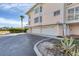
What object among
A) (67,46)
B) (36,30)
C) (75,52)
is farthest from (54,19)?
(75,52)

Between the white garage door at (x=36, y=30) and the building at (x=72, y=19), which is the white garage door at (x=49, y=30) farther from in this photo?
the building at (x=72, y=19)

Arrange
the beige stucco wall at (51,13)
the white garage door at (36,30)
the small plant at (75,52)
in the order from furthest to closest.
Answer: the white garage door at (36,30) < the beige stucco wall at (51,13) < the small plant at (75,52)

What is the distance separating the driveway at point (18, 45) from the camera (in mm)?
3064

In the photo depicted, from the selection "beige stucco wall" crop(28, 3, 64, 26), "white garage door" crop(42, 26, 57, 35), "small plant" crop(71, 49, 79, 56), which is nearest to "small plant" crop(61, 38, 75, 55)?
"small plant" crop(71, 49, 79, 56)

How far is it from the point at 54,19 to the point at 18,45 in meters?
0.87

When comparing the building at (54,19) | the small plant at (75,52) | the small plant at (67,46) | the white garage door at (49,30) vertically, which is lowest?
the small plant at (75,52)

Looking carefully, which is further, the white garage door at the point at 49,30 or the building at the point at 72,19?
the white garage door at the point at 49,30

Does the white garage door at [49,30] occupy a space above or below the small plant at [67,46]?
above

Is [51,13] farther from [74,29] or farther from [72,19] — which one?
[74,29]

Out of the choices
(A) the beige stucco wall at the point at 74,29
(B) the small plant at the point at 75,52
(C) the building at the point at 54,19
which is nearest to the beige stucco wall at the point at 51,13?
(C) the building at the point at 54,19

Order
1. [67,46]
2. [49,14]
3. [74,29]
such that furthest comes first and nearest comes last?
[49,14]
[74,29]
[67,46]

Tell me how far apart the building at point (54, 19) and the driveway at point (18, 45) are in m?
0.17

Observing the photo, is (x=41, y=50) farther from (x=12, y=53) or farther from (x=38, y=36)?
(x=12, y=53)

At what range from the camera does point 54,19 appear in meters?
3.18
